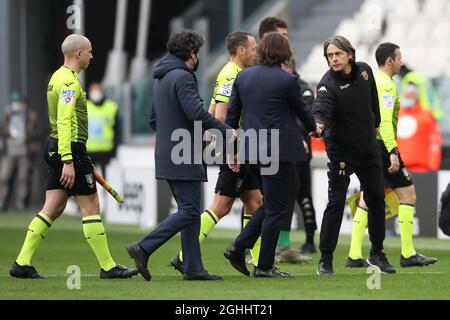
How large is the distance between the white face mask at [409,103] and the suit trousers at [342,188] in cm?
769

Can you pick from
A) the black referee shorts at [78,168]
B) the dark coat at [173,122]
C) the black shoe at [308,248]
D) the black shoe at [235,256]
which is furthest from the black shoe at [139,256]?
the black shoe at [308,248]

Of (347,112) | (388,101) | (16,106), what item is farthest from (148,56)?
(347,112)

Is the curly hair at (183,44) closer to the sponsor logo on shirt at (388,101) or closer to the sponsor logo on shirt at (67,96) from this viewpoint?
the sponsor logo on shirt at (67,96)

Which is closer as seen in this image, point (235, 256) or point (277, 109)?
point (277, 109)

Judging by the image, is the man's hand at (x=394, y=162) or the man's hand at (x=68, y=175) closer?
the man's hand at (x=68, y=175)

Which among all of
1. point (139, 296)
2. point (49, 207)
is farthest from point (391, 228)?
point (139, 296)

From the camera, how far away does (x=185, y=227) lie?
1079 centimetres

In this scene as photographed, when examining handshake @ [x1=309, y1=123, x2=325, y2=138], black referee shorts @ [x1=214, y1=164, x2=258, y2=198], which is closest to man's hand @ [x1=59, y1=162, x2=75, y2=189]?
black referee shorts @ [x1=214, y1=164, x2=258, y2=198]

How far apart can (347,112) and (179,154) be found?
1.61 meters

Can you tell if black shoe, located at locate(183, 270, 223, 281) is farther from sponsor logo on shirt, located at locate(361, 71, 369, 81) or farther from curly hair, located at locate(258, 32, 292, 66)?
sponsor logo on shirt, located at locate(361, 71, 369, 81)

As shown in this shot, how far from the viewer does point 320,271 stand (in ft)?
37.5

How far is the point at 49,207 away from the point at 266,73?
224 centimetres

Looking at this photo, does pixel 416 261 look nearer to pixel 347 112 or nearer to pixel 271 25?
pixel 347 112

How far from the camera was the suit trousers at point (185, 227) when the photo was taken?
35.1 feet
